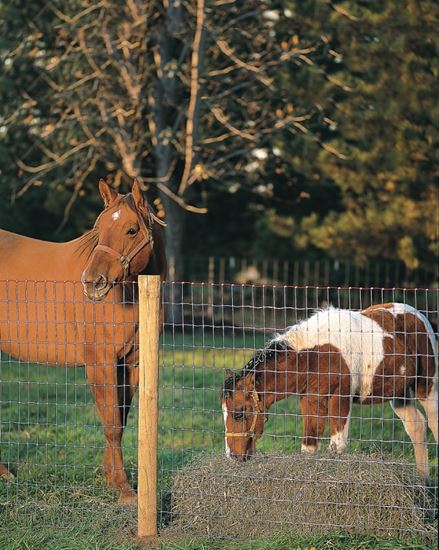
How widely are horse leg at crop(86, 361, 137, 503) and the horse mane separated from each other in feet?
2.68

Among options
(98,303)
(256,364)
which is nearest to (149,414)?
(256,364)

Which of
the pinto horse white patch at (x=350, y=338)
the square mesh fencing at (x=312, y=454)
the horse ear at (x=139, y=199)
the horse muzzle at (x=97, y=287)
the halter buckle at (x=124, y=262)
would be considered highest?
the horse ear at (x=139, y=199)

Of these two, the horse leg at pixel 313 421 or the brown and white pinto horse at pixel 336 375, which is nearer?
the brown and white pinto horse at pixel 336 375

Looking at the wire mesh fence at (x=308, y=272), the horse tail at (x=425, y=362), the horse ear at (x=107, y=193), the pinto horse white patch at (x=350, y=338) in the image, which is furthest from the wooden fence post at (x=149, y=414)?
the wire mesh fence at (x=308, y=272)

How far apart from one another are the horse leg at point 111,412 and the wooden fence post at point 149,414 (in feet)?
2.98

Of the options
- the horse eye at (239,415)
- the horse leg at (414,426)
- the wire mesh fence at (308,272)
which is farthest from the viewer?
the wire mesh fence at (308,272)

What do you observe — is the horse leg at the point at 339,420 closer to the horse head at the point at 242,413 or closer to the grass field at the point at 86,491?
the grass field at the point at 86,491

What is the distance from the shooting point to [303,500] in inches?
248

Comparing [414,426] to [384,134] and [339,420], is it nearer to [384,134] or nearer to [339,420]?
[339,420]

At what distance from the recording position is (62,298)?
7773mm

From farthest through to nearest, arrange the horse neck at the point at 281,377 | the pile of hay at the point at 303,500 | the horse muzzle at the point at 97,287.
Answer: the horse neck at the point at 281,377
the horse muzzle at the point at 97,287
the pile of hay at the point at 303,500

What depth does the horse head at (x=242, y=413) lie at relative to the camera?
6.81 metres

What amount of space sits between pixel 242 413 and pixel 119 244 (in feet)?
4.71

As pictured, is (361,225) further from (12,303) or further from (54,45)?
(12,303)
